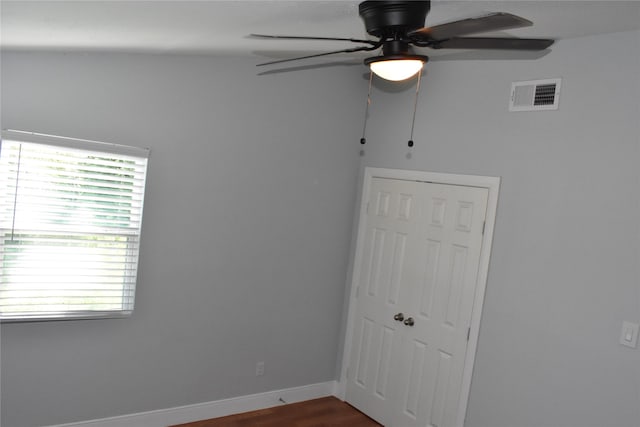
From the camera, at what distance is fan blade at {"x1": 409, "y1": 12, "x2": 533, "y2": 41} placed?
1.77m

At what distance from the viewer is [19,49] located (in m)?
3.00

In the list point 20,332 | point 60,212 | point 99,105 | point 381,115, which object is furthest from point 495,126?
point 20,332

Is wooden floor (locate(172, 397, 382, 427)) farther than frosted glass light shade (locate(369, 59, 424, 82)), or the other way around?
wooden floor (locate(172, 397, 382, 427))

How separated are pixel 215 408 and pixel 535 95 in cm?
325

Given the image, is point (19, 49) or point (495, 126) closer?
point (19, 49)

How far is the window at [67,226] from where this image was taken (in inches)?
121

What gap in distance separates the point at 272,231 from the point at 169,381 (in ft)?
4.46

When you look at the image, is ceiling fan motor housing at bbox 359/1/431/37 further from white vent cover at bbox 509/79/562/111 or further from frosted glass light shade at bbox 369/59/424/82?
white vent cover at bbox 509/79/562/111

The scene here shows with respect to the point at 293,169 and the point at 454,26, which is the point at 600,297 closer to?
the point at 454,26

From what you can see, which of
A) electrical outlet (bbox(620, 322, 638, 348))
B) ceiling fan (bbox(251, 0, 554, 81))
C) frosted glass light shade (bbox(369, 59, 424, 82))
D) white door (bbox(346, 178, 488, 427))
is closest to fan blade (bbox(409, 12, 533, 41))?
ceiling fan (bbox(251, 0, 554, 81))

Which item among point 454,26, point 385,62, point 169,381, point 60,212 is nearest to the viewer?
point 454,26

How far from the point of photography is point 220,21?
90.7 inches

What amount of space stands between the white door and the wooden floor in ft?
0.40

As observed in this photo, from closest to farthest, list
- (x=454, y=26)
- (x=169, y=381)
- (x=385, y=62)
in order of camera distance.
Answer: (x=454, y=26)
(x=385, y=62)
(x=169, y=381)
